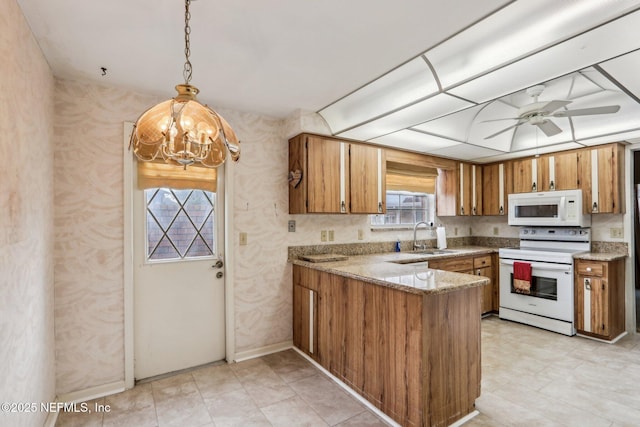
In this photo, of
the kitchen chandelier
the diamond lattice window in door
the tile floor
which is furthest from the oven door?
the kitchen chandelier

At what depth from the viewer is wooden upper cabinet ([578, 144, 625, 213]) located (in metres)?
3.59

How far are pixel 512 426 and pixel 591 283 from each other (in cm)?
238

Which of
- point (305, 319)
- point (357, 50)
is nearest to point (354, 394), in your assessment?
point (305, 319)

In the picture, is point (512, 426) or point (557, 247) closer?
point (512, 426)

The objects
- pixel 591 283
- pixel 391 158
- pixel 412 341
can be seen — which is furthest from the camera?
pixel 391 158

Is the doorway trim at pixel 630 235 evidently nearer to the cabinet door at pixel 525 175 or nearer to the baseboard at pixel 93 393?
the cabinet door at pixel 525 175

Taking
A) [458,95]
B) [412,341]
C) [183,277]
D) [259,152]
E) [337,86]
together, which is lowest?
[412,341]

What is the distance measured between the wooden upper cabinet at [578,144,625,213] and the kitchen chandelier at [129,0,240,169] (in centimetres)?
435

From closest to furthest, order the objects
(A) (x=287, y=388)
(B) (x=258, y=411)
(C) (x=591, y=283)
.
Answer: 1. (B) (x=258, y=411)
2. (A) (x=287, y=388)
3. (C) (x=591, y=283)

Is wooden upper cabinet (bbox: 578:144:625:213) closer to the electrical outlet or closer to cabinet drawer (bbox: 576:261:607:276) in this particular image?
the electrical outlet

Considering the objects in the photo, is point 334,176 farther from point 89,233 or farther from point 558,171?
point 558,171

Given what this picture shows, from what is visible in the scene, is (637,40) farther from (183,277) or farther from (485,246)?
(485,246)

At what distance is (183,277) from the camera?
286 cm

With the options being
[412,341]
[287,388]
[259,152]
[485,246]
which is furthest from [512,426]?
[485,246]
